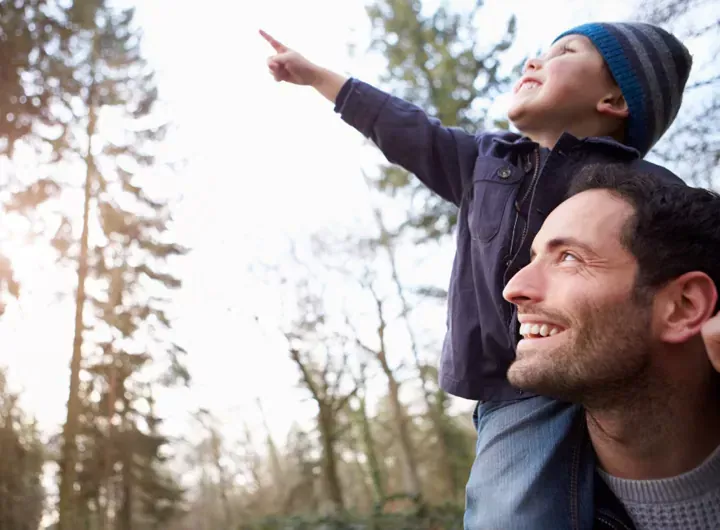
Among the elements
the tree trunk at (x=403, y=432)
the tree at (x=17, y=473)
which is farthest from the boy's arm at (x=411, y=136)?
the tree trunk at (x=403, y=432)

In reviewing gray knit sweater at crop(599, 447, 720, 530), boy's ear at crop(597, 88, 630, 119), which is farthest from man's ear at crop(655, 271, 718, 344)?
boy's ear at crop(597, 88, 630, 119)

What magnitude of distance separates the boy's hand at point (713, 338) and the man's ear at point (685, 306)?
60 mm

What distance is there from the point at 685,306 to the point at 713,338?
0.34ft

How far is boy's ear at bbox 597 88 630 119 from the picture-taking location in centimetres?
126

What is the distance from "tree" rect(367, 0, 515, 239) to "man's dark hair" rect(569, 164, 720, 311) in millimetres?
5111

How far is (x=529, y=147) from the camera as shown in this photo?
1.28m

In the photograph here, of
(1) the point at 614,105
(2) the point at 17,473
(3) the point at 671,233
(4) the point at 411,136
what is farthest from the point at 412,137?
(2) the point at 17,473

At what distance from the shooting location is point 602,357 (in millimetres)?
858

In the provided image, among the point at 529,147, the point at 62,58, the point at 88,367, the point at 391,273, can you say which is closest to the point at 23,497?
the point at 88,367

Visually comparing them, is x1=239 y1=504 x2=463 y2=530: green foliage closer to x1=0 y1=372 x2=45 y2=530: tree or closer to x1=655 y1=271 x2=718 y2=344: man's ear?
x1=0 y1=372 x2=45 y2=530: tree

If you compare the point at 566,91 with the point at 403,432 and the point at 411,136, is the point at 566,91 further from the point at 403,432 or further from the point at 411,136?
the point at 403,432

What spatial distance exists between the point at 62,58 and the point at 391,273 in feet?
21.4

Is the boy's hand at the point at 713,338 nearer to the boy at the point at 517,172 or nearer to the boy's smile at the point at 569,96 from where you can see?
the boy at the point at 517,172

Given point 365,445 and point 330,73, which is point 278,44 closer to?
point 330,73
